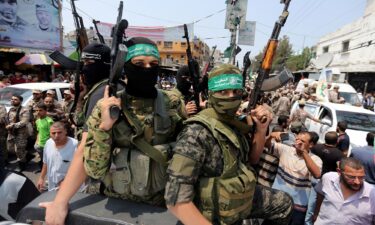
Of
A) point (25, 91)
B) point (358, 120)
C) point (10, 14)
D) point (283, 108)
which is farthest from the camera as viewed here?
point (10, 14)

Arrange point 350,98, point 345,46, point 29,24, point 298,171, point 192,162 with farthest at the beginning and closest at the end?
point 345,46, point 29,24, point 350,98, point 298,171, point 192,162

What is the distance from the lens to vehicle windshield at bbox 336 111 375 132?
7553 mm

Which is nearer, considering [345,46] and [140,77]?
[140,77]

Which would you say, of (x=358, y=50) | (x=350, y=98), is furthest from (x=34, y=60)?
(x=358, y=50)

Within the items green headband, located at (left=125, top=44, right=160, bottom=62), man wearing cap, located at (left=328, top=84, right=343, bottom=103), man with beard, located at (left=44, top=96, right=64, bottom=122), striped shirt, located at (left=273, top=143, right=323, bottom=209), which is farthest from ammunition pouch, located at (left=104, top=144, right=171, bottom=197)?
man wearing cap, located at (left=328, top=84, right=343, bottom=103)

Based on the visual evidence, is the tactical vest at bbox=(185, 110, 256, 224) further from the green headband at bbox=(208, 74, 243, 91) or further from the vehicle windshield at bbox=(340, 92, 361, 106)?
the vehicle windshield at bbox=(340, 92, 361, 106)

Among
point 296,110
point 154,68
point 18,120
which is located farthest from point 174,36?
point 154,68

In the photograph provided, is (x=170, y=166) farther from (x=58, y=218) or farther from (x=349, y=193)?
(x=349, y=193)

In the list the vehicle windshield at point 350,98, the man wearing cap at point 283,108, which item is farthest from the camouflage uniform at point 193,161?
the vehicle windshield at point 350,98

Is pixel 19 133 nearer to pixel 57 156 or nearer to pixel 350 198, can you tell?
pixel 57 156

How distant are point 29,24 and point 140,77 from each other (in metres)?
17.6

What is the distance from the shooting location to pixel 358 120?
7762 mm

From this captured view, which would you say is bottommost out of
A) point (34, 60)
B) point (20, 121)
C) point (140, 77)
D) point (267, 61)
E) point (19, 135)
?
point (19, 135)

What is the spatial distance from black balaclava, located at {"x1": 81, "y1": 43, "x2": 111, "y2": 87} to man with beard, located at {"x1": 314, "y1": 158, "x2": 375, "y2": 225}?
91.1 inches
